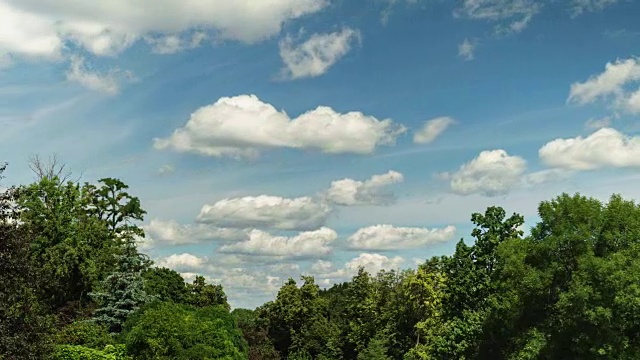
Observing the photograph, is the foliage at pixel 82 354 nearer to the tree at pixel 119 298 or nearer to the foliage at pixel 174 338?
the foliage at pixel 174 338

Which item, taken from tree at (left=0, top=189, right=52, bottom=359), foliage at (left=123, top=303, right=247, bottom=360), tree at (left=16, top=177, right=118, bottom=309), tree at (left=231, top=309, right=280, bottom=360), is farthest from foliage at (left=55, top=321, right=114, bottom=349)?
tree at (left=231, top=309, right=280, bottom=360)

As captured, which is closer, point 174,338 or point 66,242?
point 174,338

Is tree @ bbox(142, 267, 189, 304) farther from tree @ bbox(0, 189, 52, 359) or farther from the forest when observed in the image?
tree @ bbox(0, 189, 52, 359)

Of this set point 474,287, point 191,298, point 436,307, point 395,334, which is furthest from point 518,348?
point 191,298

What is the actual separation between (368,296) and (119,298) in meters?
32.2

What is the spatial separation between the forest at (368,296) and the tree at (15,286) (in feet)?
0.17

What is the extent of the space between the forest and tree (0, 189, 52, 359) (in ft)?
0.17

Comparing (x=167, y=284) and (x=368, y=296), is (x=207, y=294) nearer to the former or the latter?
(x=167, y=284)

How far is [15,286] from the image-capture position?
80.0 ft

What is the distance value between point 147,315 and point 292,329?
4664cm

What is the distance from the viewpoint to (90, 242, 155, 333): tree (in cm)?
4800

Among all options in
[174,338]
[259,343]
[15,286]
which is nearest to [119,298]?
[174,338]

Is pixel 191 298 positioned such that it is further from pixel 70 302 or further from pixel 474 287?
pixel 474 287

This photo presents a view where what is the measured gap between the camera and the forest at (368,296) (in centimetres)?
3312
